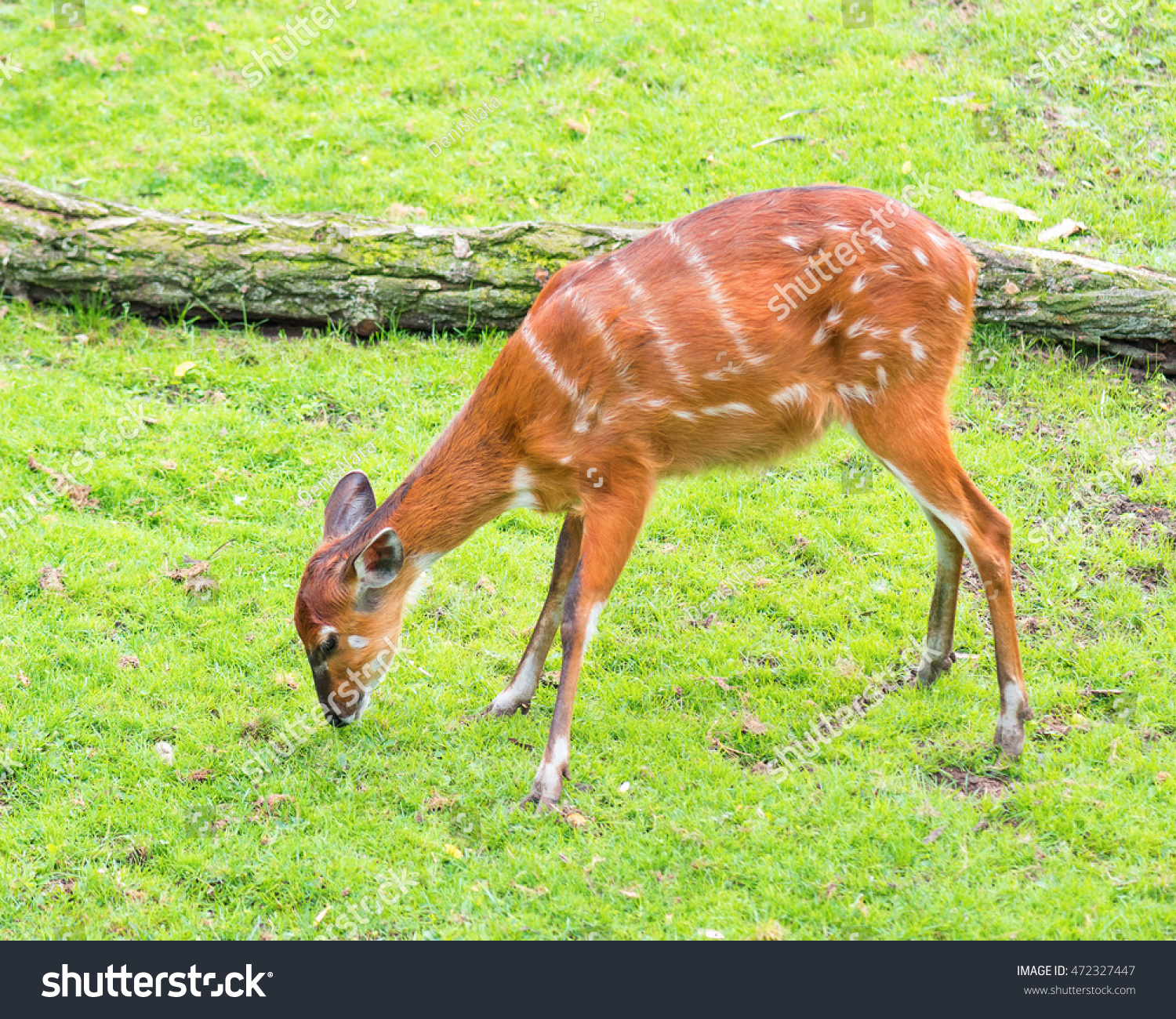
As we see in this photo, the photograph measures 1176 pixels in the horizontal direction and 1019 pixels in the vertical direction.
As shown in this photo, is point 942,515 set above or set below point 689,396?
below

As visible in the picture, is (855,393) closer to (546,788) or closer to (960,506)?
(960,506)

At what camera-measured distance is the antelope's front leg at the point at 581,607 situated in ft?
16.1

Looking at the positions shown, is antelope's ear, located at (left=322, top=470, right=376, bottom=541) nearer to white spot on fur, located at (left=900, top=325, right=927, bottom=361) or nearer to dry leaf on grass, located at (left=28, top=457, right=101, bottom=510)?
dry leaf on grass, located at (left=28, top=457, right=101, bottom=510)

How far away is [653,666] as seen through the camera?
19.1 feet

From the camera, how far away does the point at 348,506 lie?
539cm

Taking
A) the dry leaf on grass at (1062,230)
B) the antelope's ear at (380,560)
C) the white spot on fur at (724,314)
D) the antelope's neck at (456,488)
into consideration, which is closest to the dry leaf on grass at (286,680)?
the antelope's ear at (380,560)

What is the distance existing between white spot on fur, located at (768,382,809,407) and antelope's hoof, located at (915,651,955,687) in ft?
4.66

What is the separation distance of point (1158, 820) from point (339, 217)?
6308 millimetres

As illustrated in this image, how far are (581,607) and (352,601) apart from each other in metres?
1.00

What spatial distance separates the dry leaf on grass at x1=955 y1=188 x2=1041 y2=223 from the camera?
324 inches

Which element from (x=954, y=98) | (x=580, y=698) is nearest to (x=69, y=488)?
(x=580, y=698)

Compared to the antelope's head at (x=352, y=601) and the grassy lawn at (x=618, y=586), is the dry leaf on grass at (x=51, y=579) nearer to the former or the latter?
the grassy lawn at (x=618, y=586)

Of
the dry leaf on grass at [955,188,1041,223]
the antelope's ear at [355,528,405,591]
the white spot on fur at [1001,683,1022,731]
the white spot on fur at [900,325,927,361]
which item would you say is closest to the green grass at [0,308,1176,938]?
the white spot on fur at [1001,683,1022,731]
